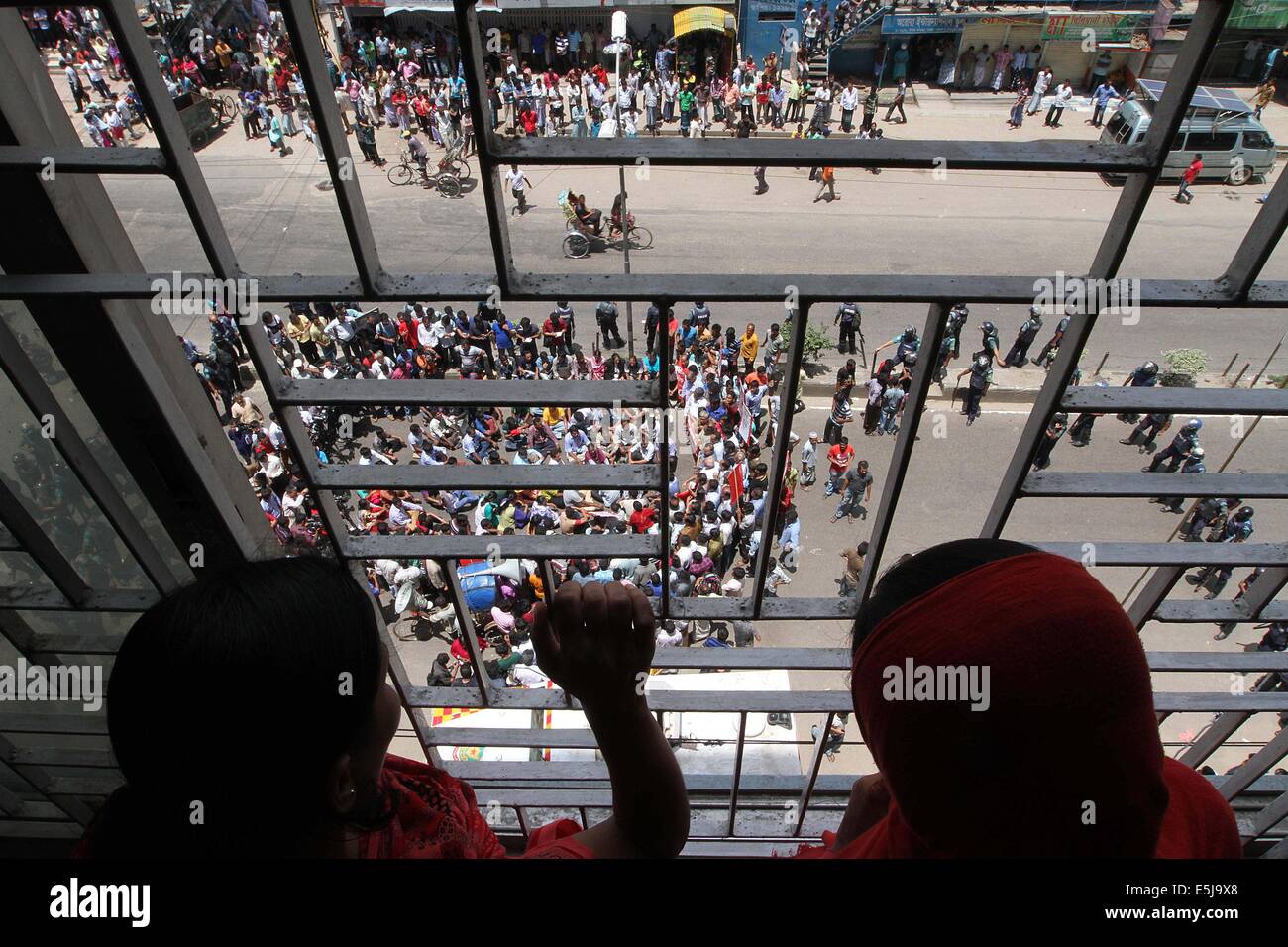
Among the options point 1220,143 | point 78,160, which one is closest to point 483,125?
point 78,160

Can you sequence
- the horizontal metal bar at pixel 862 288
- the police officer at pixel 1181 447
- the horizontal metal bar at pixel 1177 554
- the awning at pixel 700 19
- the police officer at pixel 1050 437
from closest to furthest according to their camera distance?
the horizontal metal bar at pixel 862 288 → the police officer at pixel 1050 437 → the horizontal metal bar at pixel 1177 554 → the police officer at pixel 1181 447 → the awning at pixel 700 19

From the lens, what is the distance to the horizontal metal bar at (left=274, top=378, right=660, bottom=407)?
98.0 inches

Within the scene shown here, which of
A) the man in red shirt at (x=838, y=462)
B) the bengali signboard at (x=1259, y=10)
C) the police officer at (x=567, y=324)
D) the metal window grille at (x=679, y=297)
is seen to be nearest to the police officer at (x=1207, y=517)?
the man in red shirt at (x=838, y=462)

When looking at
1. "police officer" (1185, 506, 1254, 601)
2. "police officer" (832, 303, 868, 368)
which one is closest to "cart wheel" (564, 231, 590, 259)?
"police officer" (832, 303, 868, 368)

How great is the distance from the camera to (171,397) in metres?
2.72

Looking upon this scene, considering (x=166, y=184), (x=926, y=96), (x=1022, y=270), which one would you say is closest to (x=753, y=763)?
(x=1022, y=270)

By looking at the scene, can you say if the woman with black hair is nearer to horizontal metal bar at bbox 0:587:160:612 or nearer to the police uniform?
horizontal metal bar at bbox 0:587:160:612

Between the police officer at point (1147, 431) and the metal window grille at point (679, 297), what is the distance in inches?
421

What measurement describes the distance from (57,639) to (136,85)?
9.51ft

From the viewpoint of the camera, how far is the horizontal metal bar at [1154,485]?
8.77 feet

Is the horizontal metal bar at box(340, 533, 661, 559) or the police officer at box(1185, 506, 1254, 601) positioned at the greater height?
the police officer at box(1185, 506, 1254, 601)

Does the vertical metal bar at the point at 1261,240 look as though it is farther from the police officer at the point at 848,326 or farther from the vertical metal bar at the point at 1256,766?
the police officer at the point at 848,326

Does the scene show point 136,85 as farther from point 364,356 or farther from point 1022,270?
point 1022,270

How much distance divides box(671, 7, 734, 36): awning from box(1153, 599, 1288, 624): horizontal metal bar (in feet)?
40.4
